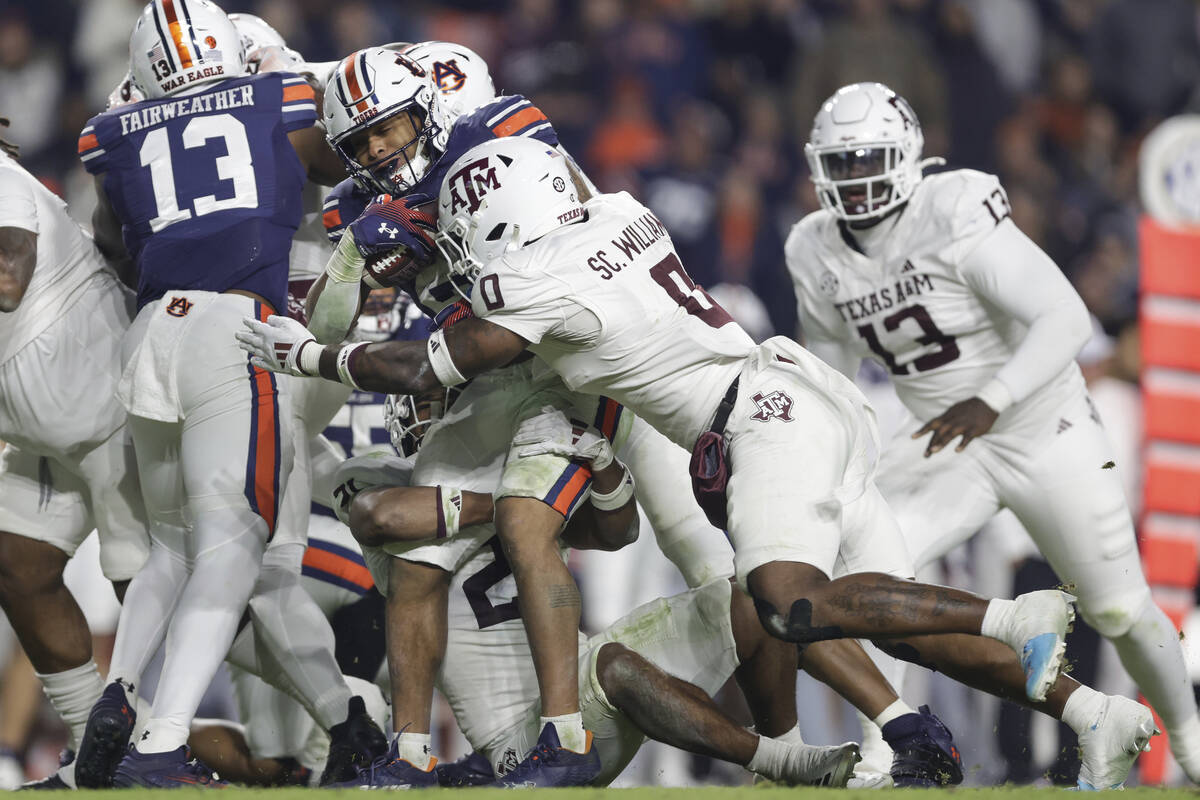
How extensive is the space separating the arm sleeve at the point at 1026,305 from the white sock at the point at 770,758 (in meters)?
1.52

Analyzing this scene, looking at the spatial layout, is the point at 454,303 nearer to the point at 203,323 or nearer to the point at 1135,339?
the point at 203,323

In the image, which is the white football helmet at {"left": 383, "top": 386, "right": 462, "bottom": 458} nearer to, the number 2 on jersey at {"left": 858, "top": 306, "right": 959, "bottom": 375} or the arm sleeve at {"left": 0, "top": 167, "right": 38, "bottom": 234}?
the arm sleeve at {"left": 0, "top": 167, "right": 38, "bottom": 234}

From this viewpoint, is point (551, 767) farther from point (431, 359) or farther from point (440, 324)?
point (440, 324)

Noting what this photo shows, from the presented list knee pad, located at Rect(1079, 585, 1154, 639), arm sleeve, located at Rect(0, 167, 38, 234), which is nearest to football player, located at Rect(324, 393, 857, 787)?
arm sleeve, located at Rect(0, 167, 38, 234)

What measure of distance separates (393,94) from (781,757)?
2.01m

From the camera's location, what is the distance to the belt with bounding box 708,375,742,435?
3.87 meters

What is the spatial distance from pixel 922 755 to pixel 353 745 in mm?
1544

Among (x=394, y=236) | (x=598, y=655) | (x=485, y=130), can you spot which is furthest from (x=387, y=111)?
(x=598, y=655)

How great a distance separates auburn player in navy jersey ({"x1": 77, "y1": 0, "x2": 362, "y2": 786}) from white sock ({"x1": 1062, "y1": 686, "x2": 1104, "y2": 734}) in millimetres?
2135

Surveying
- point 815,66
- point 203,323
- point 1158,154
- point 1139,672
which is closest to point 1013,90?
point 815,66

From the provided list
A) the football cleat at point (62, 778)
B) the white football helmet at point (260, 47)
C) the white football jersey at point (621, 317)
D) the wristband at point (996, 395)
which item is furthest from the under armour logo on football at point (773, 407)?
the football cleat at point (62, 778)

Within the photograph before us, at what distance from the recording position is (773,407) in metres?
3.83

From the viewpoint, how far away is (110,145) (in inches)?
177

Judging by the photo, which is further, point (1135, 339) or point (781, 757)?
point (1135, 339)
